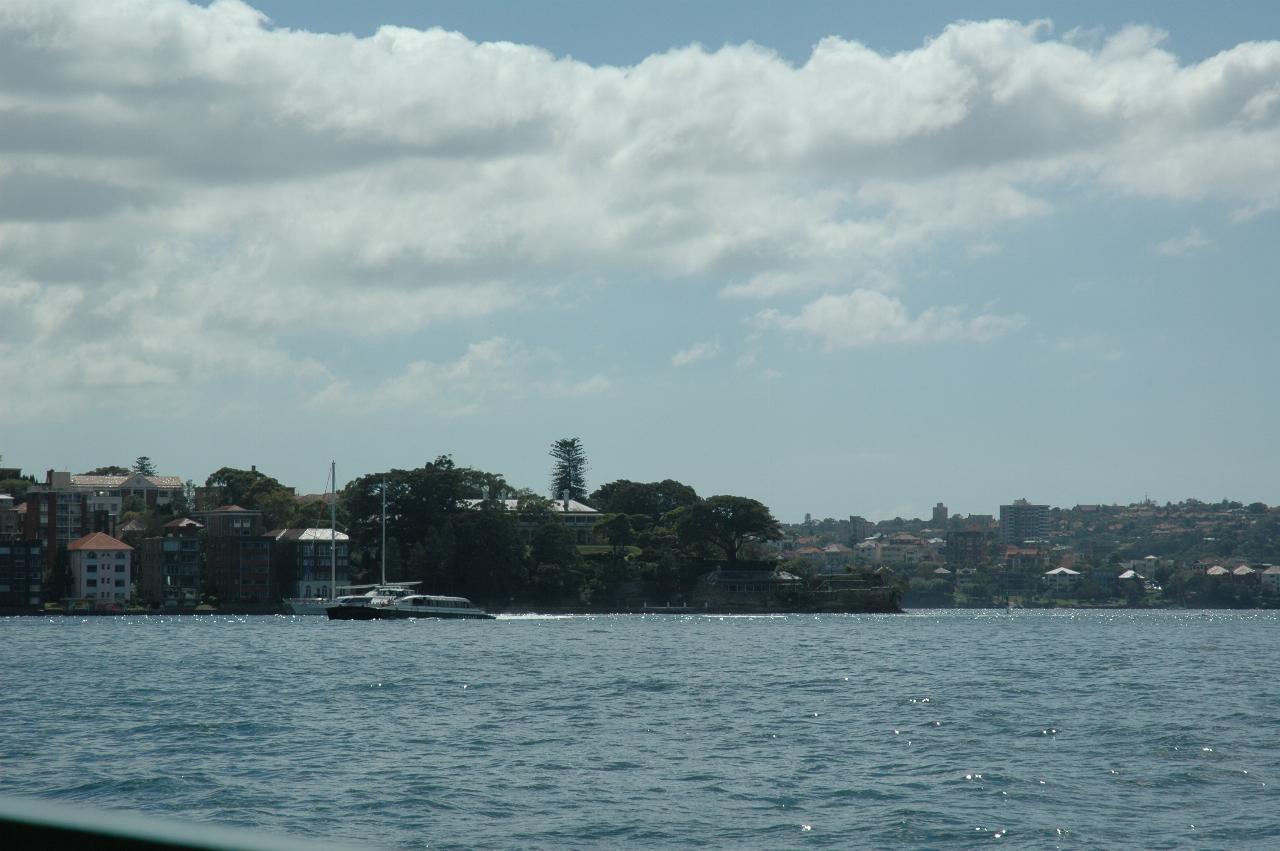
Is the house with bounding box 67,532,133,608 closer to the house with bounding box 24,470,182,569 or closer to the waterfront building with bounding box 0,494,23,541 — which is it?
the house with bounding box 24,470,182,569

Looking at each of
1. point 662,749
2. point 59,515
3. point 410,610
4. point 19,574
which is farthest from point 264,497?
point 662,749

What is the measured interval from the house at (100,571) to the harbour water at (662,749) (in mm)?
90573

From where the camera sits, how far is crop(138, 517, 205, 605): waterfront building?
510 feet

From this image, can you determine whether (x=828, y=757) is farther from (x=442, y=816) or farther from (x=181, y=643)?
(x=181, y=643)

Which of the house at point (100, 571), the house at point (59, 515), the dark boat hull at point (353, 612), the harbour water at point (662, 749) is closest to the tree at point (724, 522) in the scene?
the dark boat hull at point (353, 612)

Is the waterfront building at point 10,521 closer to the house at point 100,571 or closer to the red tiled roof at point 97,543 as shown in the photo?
the red tiled roof at point 97,543

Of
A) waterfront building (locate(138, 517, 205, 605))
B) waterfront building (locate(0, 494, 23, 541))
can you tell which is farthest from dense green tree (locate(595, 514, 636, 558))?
waterfront building (locate(0, 494, 23, 541))

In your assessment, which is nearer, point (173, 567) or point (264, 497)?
point (173, 567)

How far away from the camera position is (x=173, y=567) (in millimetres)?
156250

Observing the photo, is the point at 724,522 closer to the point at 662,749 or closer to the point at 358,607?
the point at 358,607

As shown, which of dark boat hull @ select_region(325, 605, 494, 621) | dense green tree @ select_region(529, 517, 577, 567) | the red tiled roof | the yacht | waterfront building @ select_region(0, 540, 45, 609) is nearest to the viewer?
dark boat hull @ select_region(325, 605, 494, 621)

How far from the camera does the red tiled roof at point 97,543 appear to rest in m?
155

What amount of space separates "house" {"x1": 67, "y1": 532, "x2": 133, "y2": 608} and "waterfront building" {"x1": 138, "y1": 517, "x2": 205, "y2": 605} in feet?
6.65

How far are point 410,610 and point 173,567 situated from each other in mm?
37888
